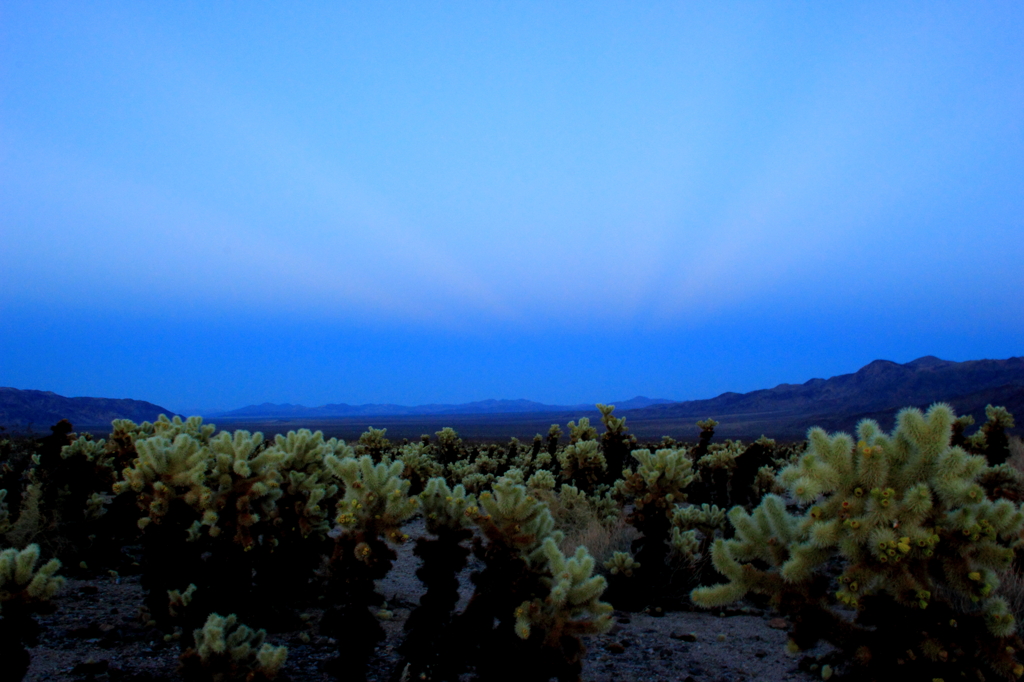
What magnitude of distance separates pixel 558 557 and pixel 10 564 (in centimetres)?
298

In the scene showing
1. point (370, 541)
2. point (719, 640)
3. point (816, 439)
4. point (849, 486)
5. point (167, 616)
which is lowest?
point (719, 640)

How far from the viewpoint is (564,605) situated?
3.21m

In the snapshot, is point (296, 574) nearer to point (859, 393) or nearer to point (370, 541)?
point (370, 541)

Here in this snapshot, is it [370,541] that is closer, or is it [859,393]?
[370,541]

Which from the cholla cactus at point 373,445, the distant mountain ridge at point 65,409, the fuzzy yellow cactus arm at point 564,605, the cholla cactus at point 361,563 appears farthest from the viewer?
the distant mountain ridge at point 65,409

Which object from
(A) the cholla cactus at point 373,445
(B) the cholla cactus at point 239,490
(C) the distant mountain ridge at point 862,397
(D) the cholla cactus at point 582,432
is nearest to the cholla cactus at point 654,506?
(B) the cholla cactus at point 239,490

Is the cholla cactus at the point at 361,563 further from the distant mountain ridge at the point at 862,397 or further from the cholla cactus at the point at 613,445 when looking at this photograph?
the distant mountain ridge at the point at 862,397

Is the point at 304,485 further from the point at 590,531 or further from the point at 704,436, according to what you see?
the point at 704,436

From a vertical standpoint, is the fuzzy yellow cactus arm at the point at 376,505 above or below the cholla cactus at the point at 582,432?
below

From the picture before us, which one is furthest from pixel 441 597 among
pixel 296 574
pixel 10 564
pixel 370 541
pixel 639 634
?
pixel 639 634

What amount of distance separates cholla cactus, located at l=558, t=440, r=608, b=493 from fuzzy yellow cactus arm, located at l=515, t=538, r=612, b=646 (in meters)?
→ 7.26

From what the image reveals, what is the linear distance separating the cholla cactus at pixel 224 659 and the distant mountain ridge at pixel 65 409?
63791mm

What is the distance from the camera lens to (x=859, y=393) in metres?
71.4

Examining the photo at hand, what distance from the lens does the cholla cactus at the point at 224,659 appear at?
3.48m
